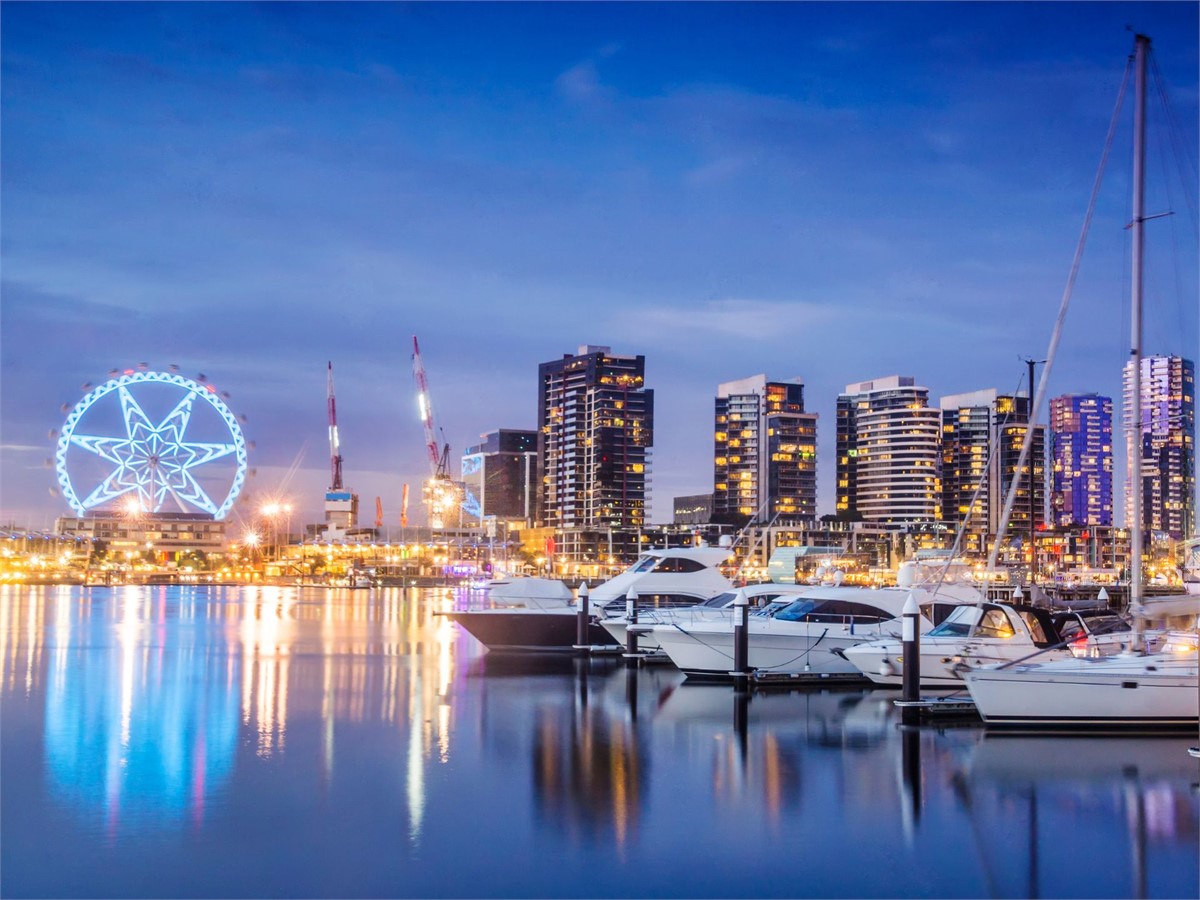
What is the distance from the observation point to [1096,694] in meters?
24.8

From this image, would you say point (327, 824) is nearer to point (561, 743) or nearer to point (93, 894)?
point (93, 894)

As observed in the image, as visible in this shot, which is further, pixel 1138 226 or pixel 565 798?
pixel 1138 226

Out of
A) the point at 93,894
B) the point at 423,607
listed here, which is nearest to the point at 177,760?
the point at 93,894

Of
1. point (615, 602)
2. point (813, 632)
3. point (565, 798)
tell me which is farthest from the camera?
point (615, 602)

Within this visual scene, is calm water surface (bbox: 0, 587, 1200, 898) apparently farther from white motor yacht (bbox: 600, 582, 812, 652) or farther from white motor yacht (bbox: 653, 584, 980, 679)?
white motor yacht (bbox: 600, 582, 812, 652)

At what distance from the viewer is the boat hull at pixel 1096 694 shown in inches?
977

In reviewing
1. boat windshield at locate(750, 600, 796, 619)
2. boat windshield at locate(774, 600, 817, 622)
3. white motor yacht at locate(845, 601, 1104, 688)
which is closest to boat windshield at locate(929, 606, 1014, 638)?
white motor yacht at locate(845, 601, 1104, 688)

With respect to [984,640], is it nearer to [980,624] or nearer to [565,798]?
[980,624]

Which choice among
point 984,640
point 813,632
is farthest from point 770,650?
point 984,640

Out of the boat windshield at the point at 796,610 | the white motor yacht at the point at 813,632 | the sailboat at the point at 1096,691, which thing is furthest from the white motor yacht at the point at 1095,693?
the boat windshield at the point at 796,610

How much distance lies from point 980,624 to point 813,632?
19.2 ft

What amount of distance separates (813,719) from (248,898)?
1662 centimetres

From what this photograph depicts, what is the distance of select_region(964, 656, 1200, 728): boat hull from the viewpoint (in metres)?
24.8

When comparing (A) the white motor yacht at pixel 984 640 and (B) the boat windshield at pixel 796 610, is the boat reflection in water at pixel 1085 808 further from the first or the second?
(B) the boat windshield at pixel 796 610
